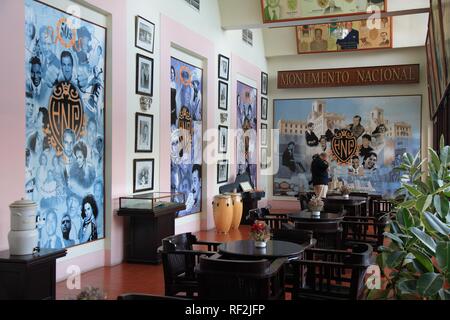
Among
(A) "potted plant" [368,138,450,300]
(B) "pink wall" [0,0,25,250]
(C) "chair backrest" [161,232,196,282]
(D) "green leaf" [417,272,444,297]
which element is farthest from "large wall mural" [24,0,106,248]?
(D) "green leaf" [417,272,444,297]

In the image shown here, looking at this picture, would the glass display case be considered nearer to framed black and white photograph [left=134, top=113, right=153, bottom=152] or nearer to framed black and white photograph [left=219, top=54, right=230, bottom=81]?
framed black and white photograph [left=134, top=113, right=153, bottom=152]

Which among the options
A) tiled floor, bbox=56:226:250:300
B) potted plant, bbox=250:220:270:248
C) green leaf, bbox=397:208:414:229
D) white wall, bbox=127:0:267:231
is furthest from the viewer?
white wall, bbox=127:0:267:231

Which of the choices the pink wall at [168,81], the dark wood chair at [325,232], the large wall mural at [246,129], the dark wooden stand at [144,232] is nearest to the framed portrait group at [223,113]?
the pink wall at [168,81]

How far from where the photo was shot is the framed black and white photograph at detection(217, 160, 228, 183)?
45.0ft

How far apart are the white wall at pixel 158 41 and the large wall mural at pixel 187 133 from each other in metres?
0.32

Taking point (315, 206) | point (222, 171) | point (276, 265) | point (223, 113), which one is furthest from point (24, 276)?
point (223, 113)

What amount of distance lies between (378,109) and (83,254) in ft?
37.8

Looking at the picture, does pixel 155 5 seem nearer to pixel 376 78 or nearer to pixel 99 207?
pixel 99 207

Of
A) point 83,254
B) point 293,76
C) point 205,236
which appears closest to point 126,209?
point 83,254

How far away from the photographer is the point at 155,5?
10320 millimetres

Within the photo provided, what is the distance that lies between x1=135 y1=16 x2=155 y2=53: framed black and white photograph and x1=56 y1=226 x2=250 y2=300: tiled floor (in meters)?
4.01

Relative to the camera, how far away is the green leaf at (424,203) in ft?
12.9

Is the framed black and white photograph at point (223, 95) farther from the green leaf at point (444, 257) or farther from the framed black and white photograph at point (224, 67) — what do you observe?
the green leaf at point (444, 257)
